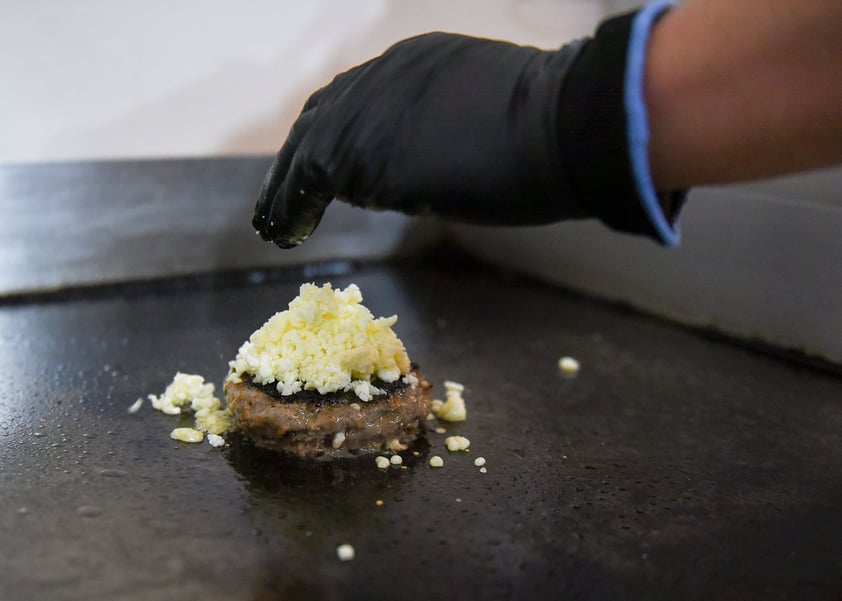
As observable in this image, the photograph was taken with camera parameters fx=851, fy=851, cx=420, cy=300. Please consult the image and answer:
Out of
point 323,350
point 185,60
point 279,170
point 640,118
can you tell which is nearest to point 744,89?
point 640,118

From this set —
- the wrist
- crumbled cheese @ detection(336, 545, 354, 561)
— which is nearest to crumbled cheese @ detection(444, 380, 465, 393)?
crumbled cheese @ detection(336, 545, 354, 561)

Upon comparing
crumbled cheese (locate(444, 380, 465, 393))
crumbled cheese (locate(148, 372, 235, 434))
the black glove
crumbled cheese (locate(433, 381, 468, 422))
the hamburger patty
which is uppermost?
the black glove

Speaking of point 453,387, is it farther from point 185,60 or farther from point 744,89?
point 185,60

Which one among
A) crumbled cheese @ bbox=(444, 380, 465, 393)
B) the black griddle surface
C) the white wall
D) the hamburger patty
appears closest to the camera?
the black griddle surface

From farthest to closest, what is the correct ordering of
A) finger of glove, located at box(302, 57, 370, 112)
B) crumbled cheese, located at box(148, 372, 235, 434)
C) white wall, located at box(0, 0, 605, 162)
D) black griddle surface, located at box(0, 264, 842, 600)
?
white wall, located at box(0, 0, 605, 162)
crumbled cheese, located at box(148, 372, 235, 434)
finger of glove, located at box(302, 57, 370, 112)
black griddle surface, located at box(0, 264, 842, 600)

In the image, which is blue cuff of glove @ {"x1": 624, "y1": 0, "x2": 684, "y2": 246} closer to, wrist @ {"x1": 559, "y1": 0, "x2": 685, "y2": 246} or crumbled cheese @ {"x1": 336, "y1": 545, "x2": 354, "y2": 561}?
wrist @ {"x1": 559, "y1": 0, "x2": 685, "y2": 246}

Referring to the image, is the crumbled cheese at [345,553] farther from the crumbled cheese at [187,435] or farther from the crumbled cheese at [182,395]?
the crumbled cheese at [182,395]
